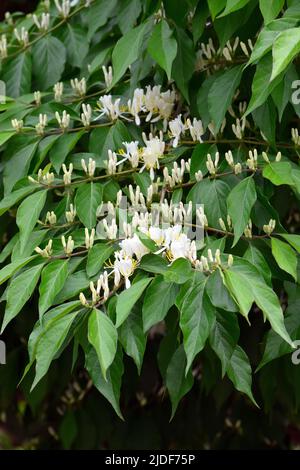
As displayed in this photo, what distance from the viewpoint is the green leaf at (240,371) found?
4.73 ft

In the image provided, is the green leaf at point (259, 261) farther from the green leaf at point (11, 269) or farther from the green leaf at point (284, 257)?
the green leaf at point (11, 269)

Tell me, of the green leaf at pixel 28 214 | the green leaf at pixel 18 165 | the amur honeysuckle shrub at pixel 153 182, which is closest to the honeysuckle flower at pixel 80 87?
the amur honeysuckle shrub at pixel 153 182

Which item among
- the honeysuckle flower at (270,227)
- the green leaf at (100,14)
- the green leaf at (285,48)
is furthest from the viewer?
the green leaf at (100,14)

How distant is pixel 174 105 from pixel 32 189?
0.51 metres

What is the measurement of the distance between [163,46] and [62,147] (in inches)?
13.6

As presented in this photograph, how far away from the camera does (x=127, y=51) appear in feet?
5.72

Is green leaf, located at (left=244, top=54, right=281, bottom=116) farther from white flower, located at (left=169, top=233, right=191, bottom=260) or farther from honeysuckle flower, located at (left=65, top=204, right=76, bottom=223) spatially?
honeysuckle flower, located at (left=65, top=204, right=76, bottom=223)

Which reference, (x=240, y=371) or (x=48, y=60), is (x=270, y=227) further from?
(x=48, y=60)

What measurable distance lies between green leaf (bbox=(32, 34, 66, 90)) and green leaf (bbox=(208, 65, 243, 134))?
0.59m

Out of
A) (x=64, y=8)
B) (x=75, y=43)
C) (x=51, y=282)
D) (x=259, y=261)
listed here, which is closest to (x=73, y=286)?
(x=51, y=282)

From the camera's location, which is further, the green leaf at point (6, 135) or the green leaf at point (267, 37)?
the green leaf at point (6, 135)

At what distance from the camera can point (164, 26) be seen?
1.75 metres

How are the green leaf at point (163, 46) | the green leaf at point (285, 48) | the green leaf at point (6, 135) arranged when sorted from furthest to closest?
the green leaf at point (6, 135) < the green leaf at point (163, 46) < the green leaf at point (285, 48)

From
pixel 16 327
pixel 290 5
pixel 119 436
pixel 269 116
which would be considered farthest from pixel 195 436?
pixel 290 5
